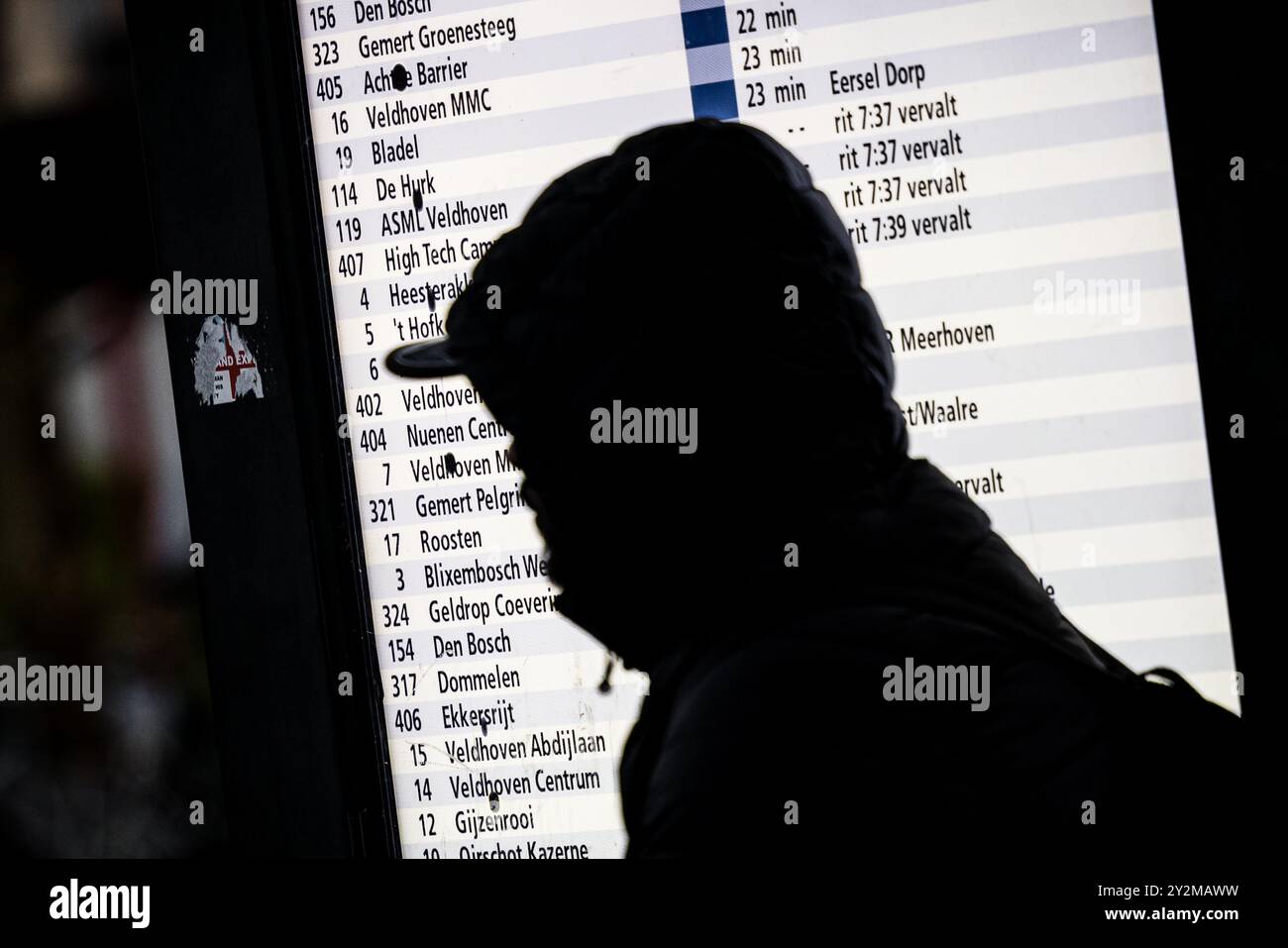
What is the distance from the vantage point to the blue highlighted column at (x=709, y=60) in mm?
1189

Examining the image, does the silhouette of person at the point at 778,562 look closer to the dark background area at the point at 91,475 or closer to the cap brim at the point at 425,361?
the cap brim at the point at 425,361

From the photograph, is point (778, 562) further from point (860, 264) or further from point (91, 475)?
point (91, 475)

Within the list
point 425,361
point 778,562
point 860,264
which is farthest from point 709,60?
point 778,562

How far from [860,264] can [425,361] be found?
22.0 inches

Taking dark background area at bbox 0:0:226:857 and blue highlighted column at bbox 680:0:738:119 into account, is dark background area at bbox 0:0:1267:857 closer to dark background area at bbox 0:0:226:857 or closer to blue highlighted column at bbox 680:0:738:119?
Result: dark background area at bbox 0:0:226:857

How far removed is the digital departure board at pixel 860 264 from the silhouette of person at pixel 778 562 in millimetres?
45

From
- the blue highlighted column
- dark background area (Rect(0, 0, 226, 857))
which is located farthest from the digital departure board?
A: dark background area (Rect(0, 0, 226, 857))

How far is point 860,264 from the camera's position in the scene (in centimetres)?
117

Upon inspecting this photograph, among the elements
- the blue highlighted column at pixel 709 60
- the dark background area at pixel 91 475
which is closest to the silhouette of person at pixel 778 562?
the blue highlighted column at pixel 709 60

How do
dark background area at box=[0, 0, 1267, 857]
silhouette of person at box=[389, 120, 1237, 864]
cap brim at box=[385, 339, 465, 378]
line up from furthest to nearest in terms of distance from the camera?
1. dark background area at box=[0, 0, 1267, 857]
2. cap brim at box=[385, 339, 465, 378]
3. silhouette of person at box=[389, 120, 1237, 864]

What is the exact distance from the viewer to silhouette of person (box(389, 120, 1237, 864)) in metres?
1.09

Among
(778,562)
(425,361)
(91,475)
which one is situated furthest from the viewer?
(91,475)

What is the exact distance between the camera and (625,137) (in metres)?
1.20
